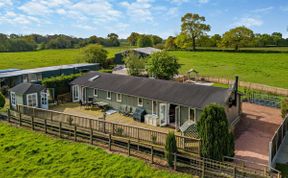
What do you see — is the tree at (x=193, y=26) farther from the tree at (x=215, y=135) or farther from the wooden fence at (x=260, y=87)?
the tree at (x=215, y=135)

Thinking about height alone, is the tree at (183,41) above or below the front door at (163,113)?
above

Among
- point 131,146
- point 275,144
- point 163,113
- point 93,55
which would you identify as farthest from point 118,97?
point 93,55

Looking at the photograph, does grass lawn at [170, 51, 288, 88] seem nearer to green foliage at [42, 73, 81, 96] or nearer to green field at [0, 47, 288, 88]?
green field at [0, 47, 288, 88]

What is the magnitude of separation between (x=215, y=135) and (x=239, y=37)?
236ft

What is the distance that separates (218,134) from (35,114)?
1294cm

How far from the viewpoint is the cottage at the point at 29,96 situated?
2245 centimetres

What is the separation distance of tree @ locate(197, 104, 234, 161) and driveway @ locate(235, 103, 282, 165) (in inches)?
96.9

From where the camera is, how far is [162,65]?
33438 mm

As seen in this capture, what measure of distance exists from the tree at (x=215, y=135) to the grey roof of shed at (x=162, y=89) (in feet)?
17.0

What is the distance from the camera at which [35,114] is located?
61.7 ft

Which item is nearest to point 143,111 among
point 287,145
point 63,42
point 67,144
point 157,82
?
point 157,82

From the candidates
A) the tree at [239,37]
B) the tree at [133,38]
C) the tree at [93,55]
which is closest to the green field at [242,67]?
the tree at [239,37]

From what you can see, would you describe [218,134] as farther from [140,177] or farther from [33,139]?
[33,139]

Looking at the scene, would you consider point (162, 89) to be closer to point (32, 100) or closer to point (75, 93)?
point (75, 93)
